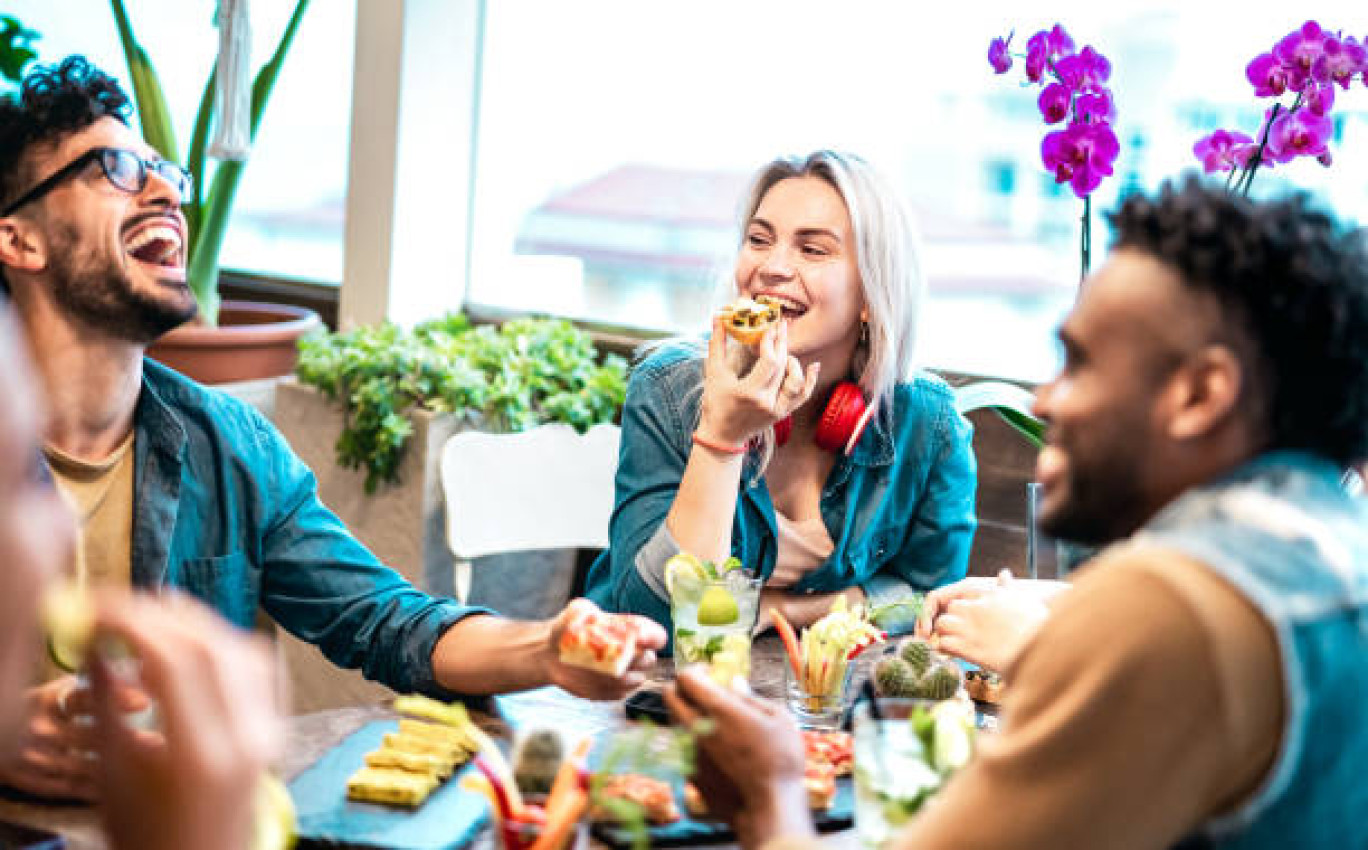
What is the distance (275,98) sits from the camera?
4695 mm

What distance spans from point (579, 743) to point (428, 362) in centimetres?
226

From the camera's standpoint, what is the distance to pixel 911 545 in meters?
2.59

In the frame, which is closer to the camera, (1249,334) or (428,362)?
(1249,334)

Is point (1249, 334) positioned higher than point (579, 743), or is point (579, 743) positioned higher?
point (1249, 334)

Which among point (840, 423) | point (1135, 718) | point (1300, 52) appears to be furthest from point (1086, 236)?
point (1135, 718)

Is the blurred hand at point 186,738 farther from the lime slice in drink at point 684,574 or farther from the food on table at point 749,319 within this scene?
the food on table at point 749,319

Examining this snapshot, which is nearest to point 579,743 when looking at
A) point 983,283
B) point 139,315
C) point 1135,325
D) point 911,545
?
point 1135,325

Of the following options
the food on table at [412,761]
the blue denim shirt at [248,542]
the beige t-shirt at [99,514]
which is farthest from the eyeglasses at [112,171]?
the food on table at [412,761]

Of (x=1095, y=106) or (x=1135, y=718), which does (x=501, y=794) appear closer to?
(x=1135, y=718)

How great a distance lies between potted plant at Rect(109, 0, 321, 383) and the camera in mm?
3697

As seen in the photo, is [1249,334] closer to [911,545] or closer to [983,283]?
[911,545]

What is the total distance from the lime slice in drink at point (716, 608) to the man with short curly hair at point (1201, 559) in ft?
2.40

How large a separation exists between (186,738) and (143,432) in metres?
1.22

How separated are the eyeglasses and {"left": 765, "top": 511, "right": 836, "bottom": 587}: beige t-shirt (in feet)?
3.54
